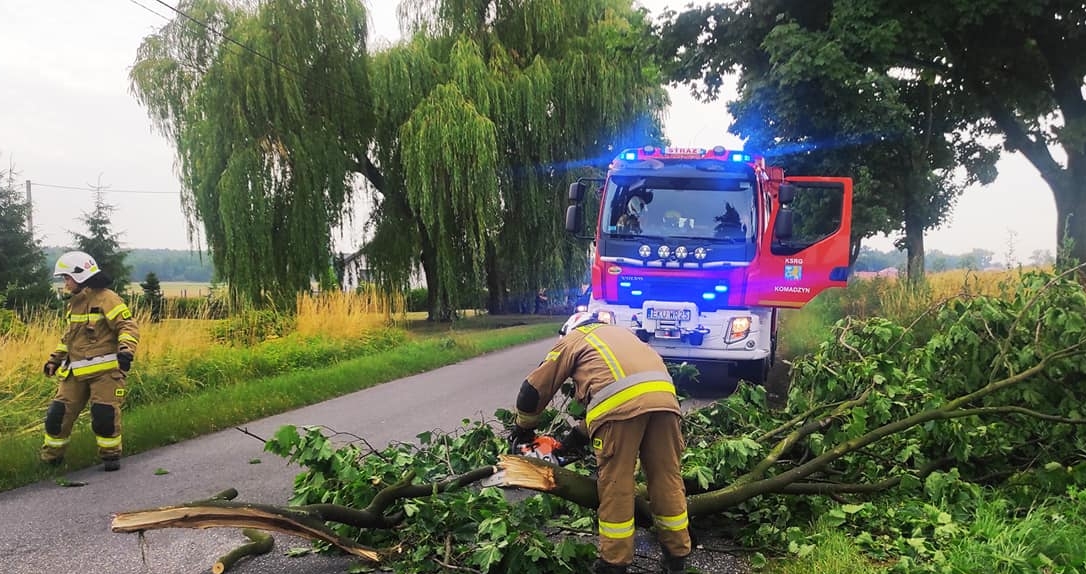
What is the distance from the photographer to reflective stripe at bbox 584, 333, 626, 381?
10.4 feet

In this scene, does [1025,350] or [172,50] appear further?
[172,50]

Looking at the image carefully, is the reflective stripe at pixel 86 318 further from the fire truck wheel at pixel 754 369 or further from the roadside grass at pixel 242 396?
the fire truck wheel at pixel 754 369

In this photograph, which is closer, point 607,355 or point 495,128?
point 607,355

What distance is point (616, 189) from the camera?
7.95 meters

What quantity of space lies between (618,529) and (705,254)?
15.4 feet

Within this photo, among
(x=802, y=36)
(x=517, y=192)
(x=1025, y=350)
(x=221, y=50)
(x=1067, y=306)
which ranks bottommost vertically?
(x=1025, y=350)

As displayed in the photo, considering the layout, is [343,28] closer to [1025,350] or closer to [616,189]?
[616,189]

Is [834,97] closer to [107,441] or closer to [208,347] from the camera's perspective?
[208,347]

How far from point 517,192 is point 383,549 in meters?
13.4

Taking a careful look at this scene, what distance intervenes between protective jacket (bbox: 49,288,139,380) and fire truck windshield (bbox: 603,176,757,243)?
16.2ft

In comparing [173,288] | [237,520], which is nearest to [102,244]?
[173,288]

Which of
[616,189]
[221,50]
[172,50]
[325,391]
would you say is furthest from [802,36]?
[172,50]

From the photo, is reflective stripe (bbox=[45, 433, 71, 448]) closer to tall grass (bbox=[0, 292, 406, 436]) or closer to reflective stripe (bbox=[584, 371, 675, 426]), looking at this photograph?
tall grass (bbox=[0, 292, 406, 436])

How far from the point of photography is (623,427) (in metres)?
3.13
